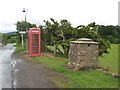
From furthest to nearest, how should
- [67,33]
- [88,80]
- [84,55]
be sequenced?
[67,33], [84,55], [88,80]

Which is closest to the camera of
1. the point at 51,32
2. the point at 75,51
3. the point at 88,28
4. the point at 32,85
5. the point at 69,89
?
the point at 69,89

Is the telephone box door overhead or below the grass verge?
overhead

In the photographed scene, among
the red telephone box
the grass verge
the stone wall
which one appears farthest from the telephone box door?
the grass verge

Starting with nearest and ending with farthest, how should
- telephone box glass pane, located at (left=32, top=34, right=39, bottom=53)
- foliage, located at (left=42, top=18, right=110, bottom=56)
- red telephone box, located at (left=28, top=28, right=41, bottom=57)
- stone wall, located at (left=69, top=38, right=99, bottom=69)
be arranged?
stone wall, located at (left=69, top=38, right=99, bottom=69) < foliage, located at (left=42, top=18, right=110, bottom=56) < red telephone box, located at (left=28, top=28, right=41, bottom=57) < telephone box glass pane, located at (left=32, top=34, right=39, bottom=53)

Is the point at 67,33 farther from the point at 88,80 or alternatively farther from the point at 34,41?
the point at 88,80

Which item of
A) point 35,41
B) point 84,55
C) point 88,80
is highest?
point 35,41

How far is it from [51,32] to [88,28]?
13.0 feet

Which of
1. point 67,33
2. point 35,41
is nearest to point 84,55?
point 67,33

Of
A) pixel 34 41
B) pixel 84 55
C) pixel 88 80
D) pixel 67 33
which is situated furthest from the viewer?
pixel 34 41

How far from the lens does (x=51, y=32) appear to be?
2481 centimetres

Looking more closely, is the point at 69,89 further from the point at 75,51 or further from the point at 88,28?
the point at 88,28

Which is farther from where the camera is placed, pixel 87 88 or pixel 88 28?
pixel 88 28

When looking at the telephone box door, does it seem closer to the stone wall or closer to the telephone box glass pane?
the telephone box glass pane

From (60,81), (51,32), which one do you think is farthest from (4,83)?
(51,32)
